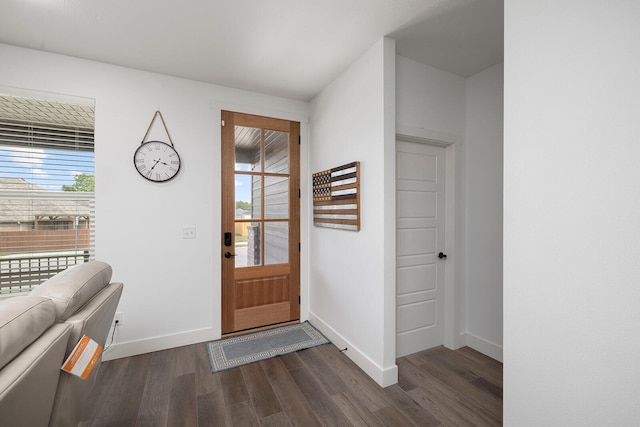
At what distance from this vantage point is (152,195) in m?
2.70

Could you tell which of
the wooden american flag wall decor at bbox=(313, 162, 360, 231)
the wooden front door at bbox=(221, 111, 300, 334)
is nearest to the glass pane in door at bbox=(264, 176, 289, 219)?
the wooden front door at bbox=(221, 111, 300, 334)

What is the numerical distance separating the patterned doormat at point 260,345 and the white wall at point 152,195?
11.6 inches

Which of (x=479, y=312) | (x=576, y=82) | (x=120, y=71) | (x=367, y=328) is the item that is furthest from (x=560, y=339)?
(x=120, y=71)

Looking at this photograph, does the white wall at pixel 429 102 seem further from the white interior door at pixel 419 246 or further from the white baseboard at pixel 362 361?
the white baseboard at pixel 362 361

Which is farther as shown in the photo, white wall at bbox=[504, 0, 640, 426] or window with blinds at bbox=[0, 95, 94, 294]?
window with blinds at bbox=[0, 95, 94, 294]

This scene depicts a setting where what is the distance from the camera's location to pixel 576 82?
113cm

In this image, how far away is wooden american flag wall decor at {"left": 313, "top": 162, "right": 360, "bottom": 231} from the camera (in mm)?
2434

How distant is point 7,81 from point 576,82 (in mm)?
3723

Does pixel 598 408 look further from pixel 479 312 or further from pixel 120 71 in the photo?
pixel 120 71

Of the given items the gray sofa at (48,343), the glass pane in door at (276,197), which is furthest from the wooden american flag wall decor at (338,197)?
the gray sofa at (48,343)

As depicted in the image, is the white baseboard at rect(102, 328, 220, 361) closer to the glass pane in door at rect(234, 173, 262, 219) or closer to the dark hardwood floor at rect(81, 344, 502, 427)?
the dark hardwood floor at rect(81, 344, 502, 427)

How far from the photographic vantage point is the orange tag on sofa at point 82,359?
3.40ft

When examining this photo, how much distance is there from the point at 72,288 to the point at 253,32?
1964 mm

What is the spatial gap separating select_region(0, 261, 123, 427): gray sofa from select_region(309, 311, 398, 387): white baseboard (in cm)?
181
